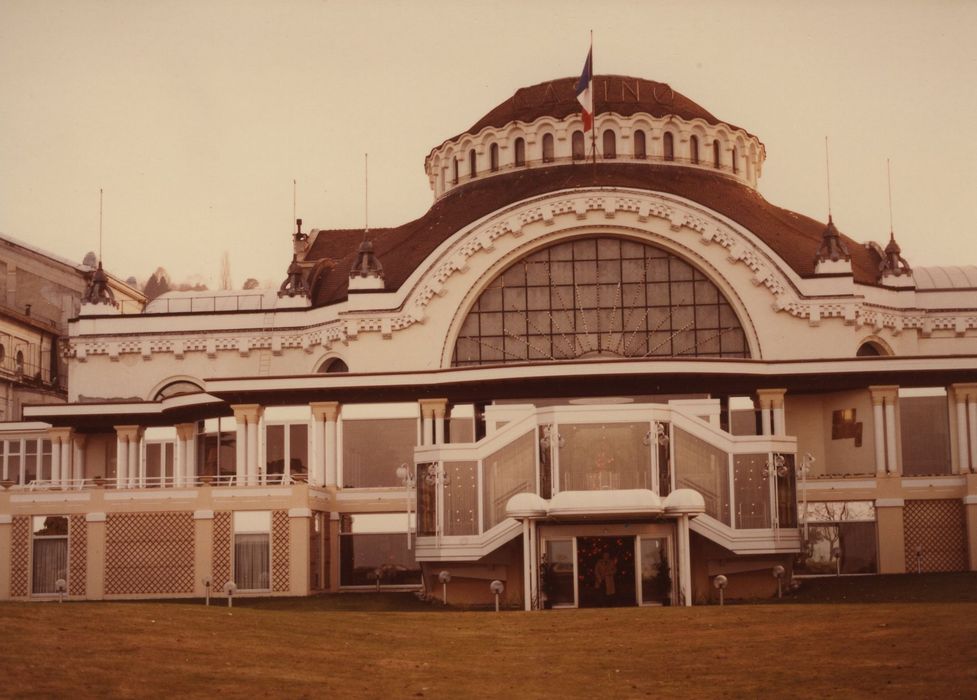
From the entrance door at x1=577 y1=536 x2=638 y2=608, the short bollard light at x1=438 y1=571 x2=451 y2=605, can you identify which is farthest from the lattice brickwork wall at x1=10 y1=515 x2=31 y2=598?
the entrance door at x1=577 y1=536 x2=638 y2=608

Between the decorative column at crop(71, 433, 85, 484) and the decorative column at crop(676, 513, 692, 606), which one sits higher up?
the decorative column at crop(71, 433, 85, 484)

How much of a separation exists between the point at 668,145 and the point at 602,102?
3.48 meters

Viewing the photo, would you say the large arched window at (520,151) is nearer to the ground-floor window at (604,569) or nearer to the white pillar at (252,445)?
the white pillar at (252,445)

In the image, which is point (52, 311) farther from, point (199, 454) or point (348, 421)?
point (348, 421)

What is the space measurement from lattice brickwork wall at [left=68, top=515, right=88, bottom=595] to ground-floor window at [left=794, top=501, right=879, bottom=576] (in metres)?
23.9

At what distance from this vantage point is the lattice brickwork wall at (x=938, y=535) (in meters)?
55.0

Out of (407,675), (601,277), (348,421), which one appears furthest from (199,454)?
(407,675)

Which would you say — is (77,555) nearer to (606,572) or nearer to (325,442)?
(325,442)

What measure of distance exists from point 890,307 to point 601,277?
12.7 meters

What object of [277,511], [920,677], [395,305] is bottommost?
[920,677]

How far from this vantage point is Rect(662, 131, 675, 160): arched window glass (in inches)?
2788

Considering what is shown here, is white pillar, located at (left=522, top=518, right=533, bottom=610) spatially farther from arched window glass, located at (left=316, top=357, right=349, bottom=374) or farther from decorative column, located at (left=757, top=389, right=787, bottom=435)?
arched window glass, located at (left=316, top=357, right=349, bottom=374)

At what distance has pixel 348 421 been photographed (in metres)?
58.9

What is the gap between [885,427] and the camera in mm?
57281
